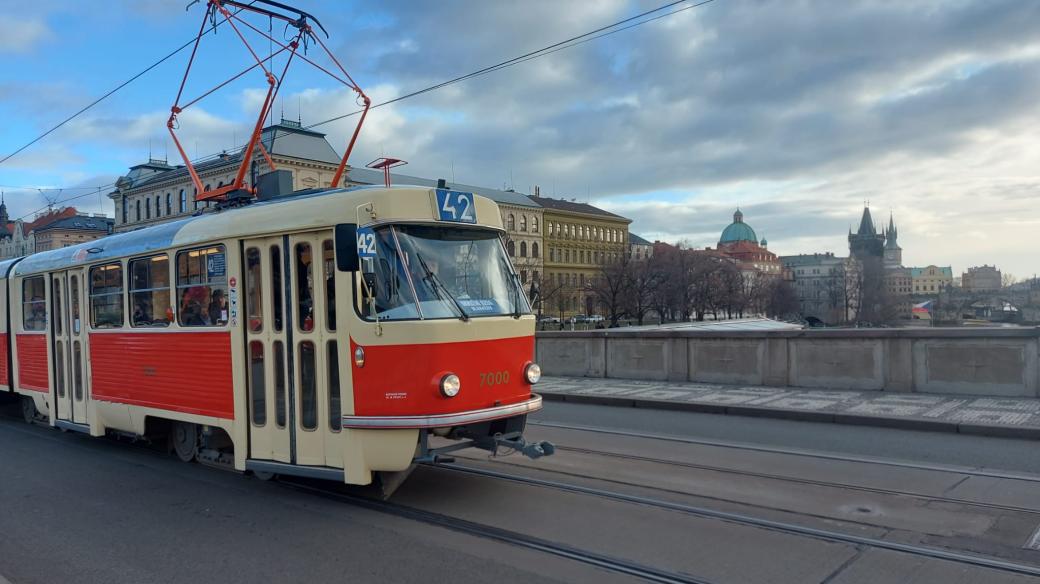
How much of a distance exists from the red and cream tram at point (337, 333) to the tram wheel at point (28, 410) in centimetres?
598

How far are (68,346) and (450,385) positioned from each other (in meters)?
→ 7.73

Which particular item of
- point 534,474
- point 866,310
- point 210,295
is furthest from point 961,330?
point 866,310

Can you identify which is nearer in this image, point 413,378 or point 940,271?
point 413,378

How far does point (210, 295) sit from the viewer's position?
7875 mm

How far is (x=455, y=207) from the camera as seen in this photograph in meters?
7.03

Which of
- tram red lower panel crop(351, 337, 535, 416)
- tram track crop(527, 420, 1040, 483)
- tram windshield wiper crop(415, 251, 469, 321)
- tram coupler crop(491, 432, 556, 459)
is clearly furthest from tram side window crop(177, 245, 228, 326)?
tram track crop(527, 420, 1040, 483)

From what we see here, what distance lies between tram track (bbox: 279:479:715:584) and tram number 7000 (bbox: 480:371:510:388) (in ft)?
4.12

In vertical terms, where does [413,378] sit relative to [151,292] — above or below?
below

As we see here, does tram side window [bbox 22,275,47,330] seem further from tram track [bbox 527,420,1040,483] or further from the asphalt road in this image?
tram track [bbox 527,420,1040,483]

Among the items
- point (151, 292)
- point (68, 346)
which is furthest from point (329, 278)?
point (68, 346)

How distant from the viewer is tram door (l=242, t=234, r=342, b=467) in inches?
266

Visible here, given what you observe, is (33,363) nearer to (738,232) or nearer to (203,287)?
(203,287)

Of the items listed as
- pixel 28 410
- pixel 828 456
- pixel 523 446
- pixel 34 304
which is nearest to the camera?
pixel 523 446

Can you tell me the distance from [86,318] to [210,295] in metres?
3.84
